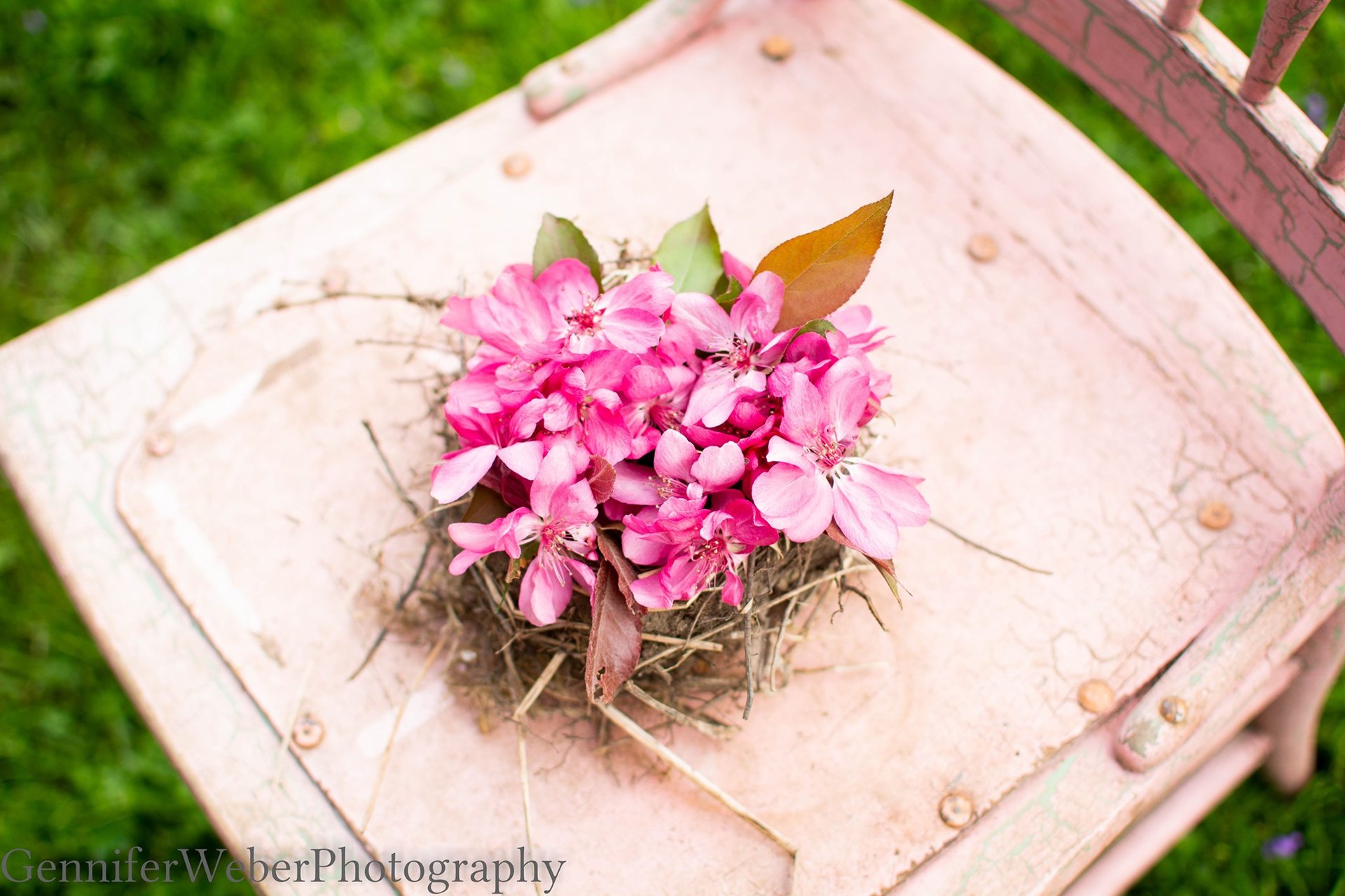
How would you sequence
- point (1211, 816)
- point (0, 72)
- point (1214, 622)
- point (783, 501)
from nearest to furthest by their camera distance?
point (783, 501), point (1214, 622), point (1211, 816), point (0, 72)

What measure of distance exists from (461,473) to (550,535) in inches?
2.6

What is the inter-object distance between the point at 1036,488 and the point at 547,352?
0.47 meters

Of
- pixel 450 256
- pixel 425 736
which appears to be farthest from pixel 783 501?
pixel 450 256

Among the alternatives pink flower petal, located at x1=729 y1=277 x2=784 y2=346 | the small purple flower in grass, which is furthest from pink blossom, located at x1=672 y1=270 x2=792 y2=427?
the small purple flower in grass

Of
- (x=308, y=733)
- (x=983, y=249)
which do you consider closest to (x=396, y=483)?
(x=308, y=733)

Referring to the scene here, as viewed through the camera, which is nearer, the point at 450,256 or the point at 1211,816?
the point at 450,256

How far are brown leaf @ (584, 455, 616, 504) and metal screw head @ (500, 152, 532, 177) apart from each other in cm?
48

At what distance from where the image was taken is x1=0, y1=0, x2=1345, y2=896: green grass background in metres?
1.74

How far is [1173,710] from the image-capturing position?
0.81 meters

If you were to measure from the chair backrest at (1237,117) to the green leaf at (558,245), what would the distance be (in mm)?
490

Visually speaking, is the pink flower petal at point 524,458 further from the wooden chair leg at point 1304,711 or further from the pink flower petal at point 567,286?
the wooden chair leg at point 1304,711

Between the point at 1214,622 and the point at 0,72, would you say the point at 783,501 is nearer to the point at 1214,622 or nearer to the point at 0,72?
the point at 1214,622

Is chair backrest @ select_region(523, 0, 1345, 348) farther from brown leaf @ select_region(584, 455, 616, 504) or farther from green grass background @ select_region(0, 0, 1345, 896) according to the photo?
green grass background @ select_region(0, 0, 1345, 896)

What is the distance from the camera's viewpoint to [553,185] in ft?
3.40
